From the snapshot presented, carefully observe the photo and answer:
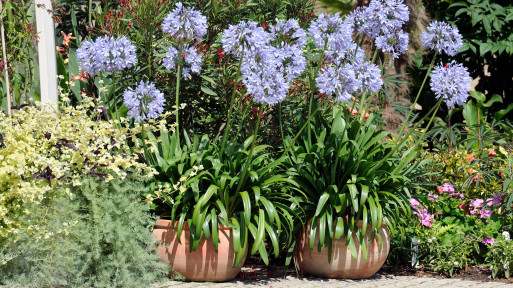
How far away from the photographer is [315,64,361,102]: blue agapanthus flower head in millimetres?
4164

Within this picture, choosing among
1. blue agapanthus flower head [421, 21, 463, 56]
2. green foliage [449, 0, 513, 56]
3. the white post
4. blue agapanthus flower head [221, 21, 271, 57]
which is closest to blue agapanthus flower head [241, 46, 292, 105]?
blue agapanthus flower head [221, 21, 271, 57]

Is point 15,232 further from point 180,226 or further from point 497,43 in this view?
point 497,43

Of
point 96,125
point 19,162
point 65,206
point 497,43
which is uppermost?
point 497,43

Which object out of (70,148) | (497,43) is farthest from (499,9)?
(70,148)

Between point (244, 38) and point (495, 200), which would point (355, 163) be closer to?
point (244, 38)

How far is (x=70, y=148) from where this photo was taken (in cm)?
429

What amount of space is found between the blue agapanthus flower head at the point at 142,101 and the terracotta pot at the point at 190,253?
814 mm

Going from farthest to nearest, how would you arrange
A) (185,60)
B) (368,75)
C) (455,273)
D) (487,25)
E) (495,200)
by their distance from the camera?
(487,25), (495,200), (455,273), (185,60), (368,75)

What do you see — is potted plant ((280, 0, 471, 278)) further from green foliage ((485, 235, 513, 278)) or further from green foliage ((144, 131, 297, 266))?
green foliage ((485, 235, 513, 278))

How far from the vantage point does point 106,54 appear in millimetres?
4117

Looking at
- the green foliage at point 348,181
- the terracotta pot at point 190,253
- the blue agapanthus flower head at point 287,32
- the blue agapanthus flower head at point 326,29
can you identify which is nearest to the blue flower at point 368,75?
the blue agapanthus flower head at point 326,29

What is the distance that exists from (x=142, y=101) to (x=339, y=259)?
6.42 feet

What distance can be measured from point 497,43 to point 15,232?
7.74 meters

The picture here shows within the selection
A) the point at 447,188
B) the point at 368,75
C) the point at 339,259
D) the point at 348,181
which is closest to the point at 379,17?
the point at 368,75
